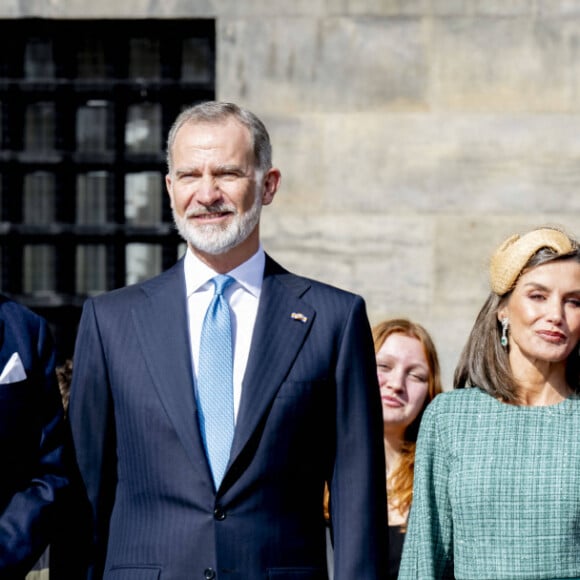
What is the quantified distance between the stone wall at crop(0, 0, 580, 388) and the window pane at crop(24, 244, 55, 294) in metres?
1.11

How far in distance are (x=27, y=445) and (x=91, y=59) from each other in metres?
3.25

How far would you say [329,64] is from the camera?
20.5 ft

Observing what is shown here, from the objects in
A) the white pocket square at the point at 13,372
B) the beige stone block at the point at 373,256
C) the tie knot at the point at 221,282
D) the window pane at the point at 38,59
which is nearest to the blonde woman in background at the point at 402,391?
the tie knot at the point at 221,282

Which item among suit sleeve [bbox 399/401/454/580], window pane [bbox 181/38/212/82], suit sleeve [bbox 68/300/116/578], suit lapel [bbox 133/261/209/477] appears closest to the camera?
suit lapel [bbox 133/261/209/477]

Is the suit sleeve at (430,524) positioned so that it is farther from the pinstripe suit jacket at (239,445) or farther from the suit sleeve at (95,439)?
the suit sleeve at (95,439)

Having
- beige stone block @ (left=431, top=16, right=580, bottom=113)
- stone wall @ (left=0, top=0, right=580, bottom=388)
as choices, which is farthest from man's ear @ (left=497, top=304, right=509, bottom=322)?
beige stone block @ (left=431, top=16, right=580, bottom=113)

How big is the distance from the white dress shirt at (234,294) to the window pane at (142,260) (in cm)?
275

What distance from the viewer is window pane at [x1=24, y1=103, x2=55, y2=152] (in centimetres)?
665

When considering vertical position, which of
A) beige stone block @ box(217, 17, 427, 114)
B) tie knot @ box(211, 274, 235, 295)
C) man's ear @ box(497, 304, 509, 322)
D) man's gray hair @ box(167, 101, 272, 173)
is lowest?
man's ear @ box(497, 304, 509, 322)

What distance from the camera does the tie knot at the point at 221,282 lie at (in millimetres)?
3801

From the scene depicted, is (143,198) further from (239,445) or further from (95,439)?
(239,445)

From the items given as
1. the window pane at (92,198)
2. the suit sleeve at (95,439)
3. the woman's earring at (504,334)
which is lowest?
the suit sleeve at (95,439)

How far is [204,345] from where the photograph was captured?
147 inches

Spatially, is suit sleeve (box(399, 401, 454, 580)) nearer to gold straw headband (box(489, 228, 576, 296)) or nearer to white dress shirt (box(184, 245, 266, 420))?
gold straw headband (box(489, 228, 576, 296))
